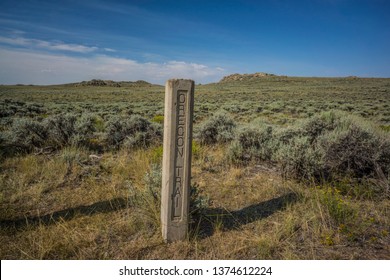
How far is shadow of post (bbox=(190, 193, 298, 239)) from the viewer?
325 cm

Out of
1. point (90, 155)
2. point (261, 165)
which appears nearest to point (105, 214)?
point (90, 155)

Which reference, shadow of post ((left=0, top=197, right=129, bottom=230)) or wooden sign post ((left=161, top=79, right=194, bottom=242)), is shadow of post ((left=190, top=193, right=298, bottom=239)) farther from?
shadow of post ((left=0, top=197, right=129, bottom=230))

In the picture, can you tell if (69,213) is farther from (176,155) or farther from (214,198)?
(214,198)

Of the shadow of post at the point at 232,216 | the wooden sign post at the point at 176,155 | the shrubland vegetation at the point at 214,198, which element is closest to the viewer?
the wooden sign post at the point at 176,155

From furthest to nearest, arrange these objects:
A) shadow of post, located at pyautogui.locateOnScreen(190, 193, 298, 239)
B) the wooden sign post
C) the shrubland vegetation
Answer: shadow of post, located at pyautogui.locateOnScreen(190, 193, 298, 239) → the shrubland vegetation → the wooden sign post

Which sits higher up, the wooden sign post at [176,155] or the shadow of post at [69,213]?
the wooden sign post at [176,155]

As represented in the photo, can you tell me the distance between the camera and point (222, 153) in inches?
259

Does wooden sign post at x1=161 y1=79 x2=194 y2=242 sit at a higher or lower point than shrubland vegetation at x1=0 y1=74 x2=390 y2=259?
higher

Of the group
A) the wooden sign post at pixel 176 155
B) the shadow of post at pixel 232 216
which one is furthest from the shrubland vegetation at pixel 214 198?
the wooden sign post at pixel 176 155

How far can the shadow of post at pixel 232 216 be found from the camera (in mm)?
3250

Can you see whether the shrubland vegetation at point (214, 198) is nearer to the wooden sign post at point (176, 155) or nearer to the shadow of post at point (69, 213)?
the shadow of post at point (69, 213)

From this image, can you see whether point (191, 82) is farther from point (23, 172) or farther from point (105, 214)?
point (23, 172)

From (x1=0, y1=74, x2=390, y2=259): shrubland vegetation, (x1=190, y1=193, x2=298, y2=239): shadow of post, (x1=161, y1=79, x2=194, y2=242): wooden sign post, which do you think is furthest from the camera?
(x1=190, y1=193, x2=298, y2=239): shadow of post

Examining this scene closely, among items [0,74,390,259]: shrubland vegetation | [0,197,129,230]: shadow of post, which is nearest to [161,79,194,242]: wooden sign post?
[0,74,390,259]: shrubland vegetation
